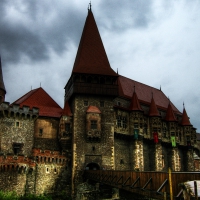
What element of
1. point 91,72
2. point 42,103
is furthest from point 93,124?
point 42,103

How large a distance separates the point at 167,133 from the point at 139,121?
6.70 m

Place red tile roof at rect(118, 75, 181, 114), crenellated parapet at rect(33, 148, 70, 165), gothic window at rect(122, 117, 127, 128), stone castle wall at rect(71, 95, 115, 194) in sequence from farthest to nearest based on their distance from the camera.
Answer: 1. red tile roof at rect(118, 75, 181, 114)
2. gothic window at rect(122, 117, 127, 128)
3. stone castle wall at rect(71, 95, 115, 194)
4. crenellated parapet at rect(33, 148, 70, 165)

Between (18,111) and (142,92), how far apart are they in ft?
70.0

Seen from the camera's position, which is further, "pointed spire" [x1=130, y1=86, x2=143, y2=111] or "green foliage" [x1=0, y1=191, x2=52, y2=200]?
"pointed spire" [x1=130, y1=86, x2=143, y2=111]

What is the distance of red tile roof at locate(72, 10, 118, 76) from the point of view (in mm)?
37000

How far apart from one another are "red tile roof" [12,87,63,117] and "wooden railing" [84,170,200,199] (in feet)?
45.8

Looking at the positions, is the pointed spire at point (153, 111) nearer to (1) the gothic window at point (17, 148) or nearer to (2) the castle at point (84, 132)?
(2) the castle at point (84, 132)

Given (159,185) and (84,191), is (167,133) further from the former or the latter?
(159,185)

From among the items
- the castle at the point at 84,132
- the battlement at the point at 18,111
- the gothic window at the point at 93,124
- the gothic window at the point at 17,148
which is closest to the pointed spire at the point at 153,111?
the castle at the point at 84,132

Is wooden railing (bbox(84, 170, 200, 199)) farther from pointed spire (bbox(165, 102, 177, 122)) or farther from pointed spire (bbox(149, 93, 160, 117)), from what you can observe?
pointed spire (bbox(165, 102, 177, 122))

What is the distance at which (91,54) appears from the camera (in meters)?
38.9

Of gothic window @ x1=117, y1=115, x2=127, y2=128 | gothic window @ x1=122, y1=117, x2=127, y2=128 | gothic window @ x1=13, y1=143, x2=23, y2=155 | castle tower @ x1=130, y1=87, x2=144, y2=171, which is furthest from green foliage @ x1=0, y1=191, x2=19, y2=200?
gothic window @ x1=122, y1=117, x2=127, y2=128

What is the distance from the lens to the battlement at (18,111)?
32.3m

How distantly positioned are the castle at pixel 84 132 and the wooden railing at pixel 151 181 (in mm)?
8475
